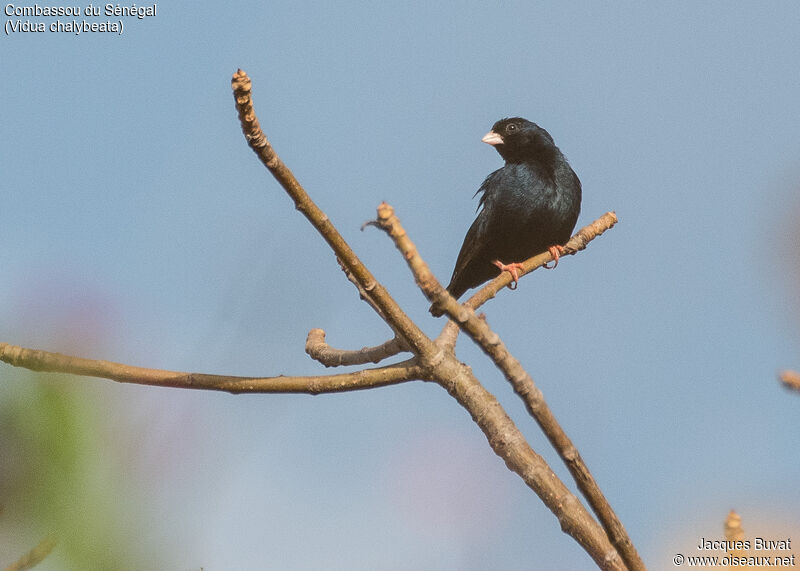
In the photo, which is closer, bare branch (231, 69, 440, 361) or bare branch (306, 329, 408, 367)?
bare branch (231, 69, 440, 361)

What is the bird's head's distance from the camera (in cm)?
792

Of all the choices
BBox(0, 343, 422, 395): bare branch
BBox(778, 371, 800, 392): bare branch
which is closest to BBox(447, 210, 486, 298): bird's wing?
BBox(0, 343, 422, 395): bare branch

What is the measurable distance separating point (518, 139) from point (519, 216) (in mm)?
1221

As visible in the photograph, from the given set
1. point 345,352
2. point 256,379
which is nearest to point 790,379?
point 256,379

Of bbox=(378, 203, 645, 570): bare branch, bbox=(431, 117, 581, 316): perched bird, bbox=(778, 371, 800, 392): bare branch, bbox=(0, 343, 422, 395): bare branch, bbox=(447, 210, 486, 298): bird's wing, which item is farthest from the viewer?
bbox=(447, 210, 486, 298): bird's wing

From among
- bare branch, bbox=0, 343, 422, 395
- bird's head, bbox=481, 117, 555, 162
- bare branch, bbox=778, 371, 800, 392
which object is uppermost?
bird's head, bbox=481, 117, 555, 162

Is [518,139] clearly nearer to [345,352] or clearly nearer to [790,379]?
[345,352]

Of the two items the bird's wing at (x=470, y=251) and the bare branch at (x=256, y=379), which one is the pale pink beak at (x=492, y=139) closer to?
the bird's wing at (x=470, y=251)

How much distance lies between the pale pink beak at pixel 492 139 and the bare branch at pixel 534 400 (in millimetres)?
6498

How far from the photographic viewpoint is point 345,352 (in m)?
3.08

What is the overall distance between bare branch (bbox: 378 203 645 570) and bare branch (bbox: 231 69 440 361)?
0.31 meters

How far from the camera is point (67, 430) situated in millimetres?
792

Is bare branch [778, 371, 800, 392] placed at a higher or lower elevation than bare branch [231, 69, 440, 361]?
lower

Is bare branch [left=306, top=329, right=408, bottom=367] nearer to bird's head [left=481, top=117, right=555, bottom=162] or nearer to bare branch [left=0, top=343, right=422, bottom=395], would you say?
bare branch [left=0, top=343, right=422, bottom=395]
